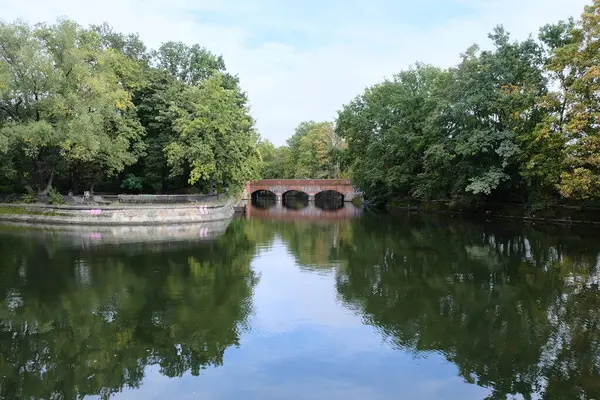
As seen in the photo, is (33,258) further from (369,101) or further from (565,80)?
(369,101)

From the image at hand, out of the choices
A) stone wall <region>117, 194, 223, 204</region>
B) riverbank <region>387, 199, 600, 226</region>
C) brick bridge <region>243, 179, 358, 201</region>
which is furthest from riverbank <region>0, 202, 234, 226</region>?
brick bridge <region>243, 179, 358, 201</region>

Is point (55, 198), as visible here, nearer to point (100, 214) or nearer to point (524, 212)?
point (100, 214)

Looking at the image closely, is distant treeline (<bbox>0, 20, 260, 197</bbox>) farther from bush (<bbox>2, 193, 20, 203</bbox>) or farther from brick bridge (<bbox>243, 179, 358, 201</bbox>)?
brick bridge (<bbox>243, 179, 358, 201</bbox>)

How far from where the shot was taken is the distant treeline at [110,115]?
28.6m

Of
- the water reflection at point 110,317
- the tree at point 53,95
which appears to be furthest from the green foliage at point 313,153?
the water reflection at point 110,317

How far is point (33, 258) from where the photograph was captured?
17047 millimetres

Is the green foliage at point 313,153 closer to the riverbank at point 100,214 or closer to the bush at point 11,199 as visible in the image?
the bush at point 11,199

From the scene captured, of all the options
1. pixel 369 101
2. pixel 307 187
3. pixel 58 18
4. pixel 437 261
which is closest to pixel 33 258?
pixel 437 261

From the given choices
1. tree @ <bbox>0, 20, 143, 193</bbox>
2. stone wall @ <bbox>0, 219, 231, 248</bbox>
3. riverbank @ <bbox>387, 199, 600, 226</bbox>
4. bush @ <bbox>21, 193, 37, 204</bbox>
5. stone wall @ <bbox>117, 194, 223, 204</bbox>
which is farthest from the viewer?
stone wall @ <bbox>117, 194, 223, 204</bbox>

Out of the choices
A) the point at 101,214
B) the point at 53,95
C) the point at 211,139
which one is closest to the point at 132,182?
the point at 211,139

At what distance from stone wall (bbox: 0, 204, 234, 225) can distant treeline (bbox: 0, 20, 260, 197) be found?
100 inches

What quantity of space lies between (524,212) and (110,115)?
111ft

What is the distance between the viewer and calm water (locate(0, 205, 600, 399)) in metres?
7.19

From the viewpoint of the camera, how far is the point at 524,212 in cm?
3619
